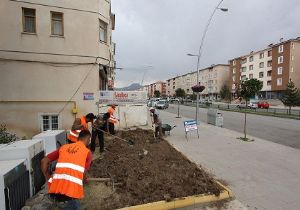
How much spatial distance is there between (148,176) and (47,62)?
8.74 m

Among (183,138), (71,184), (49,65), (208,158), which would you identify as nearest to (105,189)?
(71,184)

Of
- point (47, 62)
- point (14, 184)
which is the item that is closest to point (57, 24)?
point (47, 62)

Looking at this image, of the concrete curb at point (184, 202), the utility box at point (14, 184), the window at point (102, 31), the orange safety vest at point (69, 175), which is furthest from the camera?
the window at point (102, 31)

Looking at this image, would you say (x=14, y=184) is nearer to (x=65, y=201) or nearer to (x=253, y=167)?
(x=65, y=201)

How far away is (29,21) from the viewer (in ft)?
38.8

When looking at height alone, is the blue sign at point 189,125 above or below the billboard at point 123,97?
below

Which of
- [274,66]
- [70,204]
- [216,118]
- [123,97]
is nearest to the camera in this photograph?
[70,204]

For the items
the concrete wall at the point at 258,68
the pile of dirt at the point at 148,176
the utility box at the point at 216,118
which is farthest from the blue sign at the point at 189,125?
the concrete wall at the point at 258,68

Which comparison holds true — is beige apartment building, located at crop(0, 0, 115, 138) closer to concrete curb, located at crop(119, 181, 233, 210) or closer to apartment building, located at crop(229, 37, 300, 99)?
concrete curb, located at crop(119, 181, 233, 210)

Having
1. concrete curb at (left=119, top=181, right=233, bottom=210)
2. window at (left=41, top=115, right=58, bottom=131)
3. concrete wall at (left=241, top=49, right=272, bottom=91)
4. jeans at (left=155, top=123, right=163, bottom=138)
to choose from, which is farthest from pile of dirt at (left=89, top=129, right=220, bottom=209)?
concrete wall at (left=241, top=49, right=272, bottom=91)

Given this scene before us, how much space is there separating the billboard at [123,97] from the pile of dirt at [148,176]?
22.0ft

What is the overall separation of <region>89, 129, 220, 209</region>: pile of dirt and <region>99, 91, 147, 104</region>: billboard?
6.72m

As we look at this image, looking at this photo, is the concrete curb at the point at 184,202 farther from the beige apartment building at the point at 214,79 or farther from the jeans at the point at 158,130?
the beige apartment building at the point at 214,79

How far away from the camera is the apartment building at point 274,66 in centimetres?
5634
